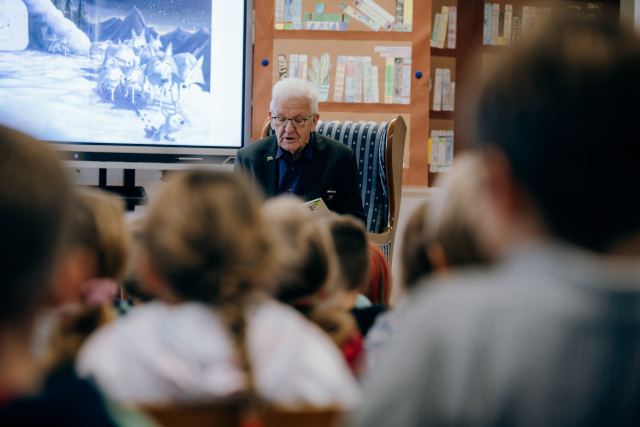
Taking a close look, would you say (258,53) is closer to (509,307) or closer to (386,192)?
(386,192)

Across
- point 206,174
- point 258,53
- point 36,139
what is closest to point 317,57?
point 258,53

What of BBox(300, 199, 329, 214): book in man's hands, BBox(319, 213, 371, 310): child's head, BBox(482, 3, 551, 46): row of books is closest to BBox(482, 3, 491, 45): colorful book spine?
BBox(482, 3, 551, 46): row of books

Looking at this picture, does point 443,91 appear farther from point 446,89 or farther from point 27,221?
point 27,221

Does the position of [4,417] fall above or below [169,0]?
below

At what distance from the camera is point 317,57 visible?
12.2ft

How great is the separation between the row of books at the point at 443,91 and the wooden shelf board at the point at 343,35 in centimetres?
45

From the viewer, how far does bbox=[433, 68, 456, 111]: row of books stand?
4027 millimetres

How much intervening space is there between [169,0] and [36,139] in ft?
9.89

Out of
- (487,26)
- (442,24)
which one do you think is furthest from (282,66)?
(487,26)

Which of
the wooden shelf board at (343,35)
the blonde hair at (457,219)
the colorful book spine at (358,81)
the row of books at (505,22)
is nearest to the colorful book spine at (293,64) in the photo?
the wooden shelf board at (343,35)

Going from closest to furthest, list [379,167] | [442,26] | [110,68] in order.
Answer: [379,167] → [110,68] → [442,26]

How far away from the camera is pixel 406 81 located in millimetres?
3744

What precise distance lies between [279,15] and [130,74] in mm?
1073

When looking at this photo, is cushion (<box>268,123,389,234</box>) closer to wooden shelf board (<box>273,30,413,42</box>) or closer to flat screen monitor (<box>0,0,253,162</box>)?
flat screen monitor (<box>0,0,253,162</box>)
